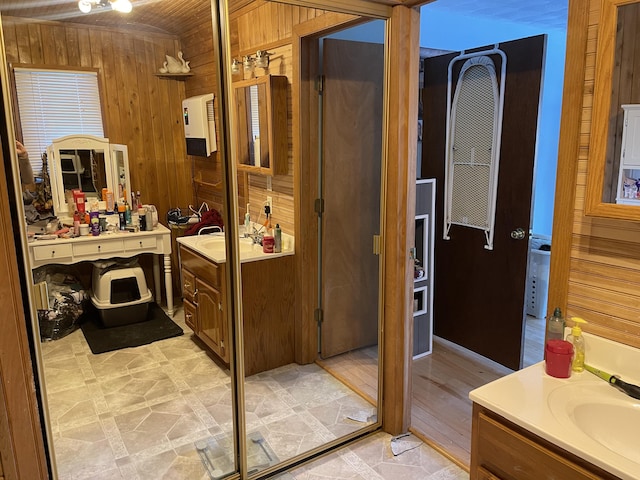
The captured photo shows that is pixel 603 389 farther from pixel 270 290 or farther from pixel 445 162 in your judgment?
pixel 445 162

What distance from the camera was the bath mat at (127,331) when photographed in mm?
2395

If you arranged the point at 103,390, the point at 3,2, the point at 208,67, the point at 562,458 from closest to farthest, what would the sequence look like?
the point at 562,458
the point at 3,2
the point at 208,67
the point at 103,390

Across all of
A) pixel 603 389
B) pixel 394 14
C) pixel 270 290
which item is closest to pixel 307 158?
pixel 270 290

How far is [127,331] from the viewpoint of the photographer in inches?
98.5

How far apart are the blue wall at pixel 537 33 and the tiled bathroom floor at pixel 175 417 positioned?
202cm

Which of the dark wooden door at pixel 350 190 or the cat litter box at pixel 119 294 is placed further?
the dark wooden door at pixel 350 190

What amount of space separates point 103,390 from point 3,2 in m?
1.73

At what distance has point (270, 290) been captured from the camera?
9.53 feet

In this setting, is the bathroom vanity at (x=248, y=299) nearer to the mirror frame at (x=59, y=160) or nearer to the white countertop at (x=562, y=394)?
the mirror frame at (x=59, y=160)

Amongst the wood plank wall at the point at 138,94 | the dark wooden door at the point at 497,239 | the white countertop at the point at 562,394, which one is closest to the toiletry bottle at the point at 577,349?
the white countertop at the point at 562,394

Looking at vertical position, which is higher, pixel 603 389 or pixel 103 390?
pixel 603 389

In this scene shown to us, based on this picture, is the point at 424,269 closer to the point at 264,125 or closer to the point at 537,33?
the point at 264,125

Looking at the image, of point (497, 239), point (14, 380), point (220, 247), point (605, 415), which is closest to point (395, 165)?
point (220, 247)

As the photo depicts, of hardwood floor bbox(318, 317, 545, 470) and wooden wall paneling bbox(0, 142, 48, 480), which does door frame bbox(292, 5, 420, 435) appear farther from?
wooden wall paneling bbox(0, 142, 48, 480)
